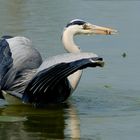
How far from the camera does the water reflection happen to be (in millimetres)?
8086

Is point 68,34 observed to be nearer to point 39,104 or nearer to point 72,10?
point 39,104

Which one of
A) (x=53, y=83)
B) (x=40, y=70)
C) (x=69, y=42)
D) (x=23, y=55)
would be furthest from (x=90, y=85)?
(x=40, y=70)

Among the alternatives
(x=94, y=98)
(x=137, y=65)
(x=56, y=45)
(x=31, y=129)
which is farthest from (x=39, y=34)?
(x=31, y=129)

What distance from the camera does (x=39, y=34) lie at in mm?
13750

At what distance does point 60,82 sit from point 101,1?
9130 millimetres

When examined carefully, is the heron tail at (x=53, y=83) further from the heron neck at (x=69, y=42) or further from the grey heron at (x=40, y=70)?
the heron neck at (x=69, y=42)

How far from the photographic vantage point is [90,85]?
34.3 feet

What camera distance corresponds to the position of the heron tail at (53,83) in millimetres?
8578

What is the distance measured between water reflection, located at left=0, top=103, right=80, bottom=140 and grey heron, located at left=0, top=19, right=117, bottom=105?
6.1 inches

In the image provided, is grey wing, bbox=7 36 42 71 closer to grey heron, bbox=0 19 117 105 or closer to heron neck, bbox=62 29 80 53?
grey heron, bbox=0 19 117 105

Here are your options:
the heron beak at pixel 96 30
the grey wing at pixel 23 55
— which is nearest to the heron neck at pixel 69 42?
the heron beak at pixel 96 30

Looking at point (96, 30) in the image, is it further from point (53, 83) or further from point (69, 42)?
point (53, 83)

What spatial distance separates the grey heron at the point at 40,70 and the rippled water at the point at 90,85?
178mm

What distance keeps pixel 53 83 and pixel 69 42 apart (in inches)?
39.1
